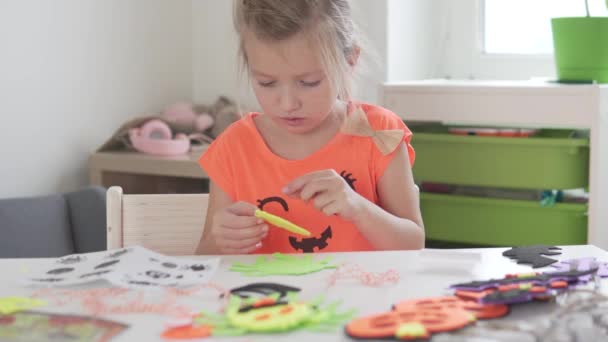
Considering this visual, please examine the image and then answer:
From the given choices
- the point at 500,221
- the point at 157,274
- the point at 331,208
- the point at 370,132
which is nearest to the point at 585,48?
the point at 500,221

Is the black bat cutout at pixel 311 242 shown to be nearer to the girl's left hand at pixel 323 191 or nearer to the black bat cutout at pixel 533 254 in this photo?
the girl's left hand at pixel 323 191

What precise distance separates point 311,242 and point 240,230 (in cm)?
19

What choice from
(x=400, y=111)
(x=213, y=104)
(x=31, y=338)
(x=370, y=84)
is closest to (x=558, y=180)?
(x=400, y=111)

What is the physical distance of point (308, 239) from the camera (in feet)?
4.04

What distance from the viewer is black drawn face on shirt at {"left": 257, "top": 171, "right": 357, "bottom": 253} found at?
1.22m

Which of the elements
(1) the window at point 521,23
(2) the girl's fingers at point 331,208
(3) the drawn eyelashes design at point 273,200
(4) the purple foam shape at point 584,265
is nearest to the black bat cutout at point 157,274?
(2) the girl's fingers at point 331,208

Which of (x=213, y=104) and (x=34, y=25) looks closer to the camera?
(x=34, y=25)

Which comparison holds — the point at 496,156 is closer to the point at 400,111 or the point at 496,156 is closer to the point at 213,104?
the point at 400,111

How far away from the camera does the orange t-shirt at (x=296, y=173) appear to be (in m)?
1.24

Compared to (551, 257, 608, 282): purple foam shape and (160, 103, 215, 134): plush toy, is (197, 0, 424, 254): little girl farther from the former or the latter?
(160, 103, 215, 134): plush toy

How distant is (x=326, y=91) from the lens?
1.16 metres

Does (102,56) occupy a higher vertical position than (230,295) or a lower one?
higher

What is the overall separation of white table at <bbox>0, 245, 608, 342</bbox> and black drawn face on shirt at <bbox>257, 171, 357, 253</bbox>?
0.62ft

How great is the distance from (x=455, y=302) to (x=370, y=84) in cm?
150
